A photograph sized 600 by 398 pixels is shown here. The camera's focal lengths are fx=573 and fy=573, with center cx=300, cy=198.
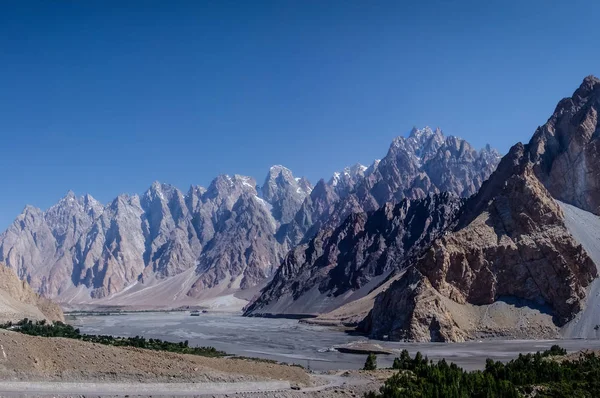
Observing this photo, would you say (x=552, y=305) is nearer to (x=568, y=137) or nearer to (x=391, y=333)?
(x=391, y=333)

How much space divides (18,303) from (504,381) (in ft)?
346

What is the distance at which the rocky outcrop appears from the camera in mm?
103950

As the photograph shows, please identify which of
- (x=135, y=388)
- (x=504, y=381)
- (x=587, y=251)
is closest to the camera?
(x=135, y=388)

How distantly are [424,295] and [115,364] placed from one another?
78.2 m

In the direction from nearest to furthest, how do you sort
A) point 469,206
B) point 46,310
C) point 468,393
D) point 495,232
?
point 468,393
point 495,232
point 46,310
point 469,206

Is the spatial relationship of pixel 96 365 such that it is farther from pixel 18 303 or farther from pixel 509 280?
pixel 509 280

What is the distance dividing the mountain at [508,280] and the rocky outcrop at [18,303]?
6834 centimetres

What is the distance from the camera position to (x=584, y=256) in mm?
110500

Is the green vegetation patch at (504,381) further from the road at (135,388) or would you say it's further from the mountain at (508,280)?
the mountain at (508,280)

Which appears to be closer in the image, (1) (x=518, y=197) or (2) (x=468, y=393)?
(2) (x=468, y=393)

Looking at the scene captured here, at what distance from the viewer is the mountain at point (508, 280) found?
4090 inches

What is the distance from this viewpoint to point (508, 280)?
112 m

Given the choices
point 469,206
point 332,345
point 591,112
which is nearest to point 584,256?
point 332,345

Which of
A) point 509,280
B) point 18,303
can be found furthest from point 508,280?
point 18,303
